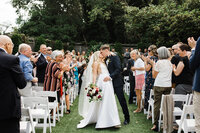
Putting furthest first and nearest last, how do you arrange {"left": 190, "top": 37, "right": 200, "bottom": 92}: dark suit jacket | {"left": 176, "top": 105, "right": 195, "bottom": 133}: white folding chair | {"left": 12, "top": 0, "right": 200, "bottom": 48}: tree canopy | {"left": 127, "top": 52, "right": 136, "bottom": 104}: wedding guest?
{"left": 12, "top": 0, "right": 200, "bottom": 48}: tree canopy
{"left": 127, "top": 52, "right": 136, "bottom": 104}: wedding guest
{"left": 176, "top": 105, "right": 195, "bottom": 133}: white folding chair
{"left": 190, "top": 37, "right": 200, "bottom": 92}: dark suit jacket

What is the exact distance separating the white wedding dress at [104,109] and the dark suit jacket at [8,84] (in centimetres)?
290

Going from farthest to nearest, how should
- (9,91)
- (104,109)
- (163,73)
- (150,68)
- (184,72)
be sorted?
(150,68) → (104,109) → (163,73) → (184,72) → (9,91)

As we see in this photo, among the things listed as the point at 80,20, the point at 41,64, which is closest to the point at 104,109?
the point at 41,64

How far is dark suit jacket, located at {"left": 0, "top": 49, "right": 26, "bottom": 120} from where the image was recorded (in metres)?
2.71

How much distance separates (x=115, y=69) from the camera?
18.2 ft

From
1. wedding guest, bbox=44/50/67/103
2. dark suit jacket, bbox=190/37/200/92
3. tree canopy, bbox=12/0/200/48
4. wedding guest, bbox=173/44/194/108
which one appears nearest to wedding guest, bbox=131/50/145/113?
wedding guest, bbox=173/44/194/108

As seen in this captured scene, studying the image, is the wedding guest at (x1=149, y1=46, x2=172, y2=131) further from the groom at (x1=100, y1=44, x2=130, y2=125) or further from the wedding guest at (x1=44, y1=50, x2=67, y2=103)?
the wedding guest at (x1=44, y1=50, x2=67, y2=103)

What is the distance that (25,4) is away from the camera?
2608 cm

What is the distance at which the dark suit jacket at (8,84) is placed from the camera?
2.71 metres

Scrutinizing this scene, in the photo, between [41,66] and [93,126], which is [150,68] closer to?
[93,126]

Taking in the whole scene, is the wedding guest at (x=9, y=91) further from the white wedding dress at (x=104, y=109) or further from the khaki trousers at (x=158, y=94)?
the khaki trousers at (x=158, y=94)

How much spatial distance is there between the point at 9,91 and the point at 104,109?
3.06 metres

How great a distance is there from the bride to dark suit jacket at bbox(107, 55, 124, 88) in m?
0.13

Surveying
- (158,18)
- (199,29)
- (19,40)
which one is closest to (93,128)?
(199,29)
